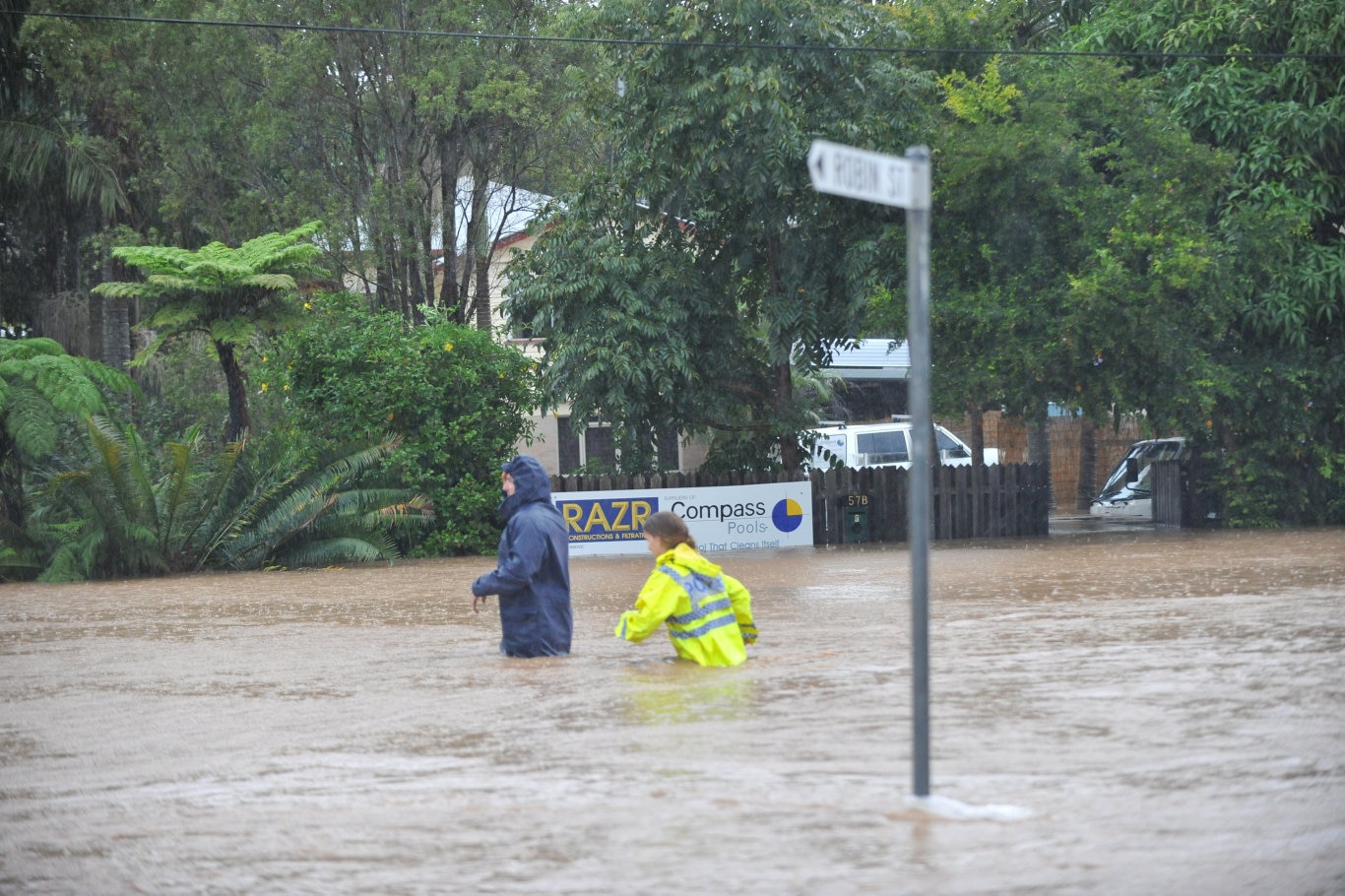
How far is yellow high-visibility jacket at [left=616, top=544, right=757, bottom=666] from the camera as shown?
30.6ft

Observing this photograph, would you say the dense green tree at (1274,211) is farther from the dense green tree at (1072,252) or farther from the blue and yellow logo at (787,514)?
the blue and yellow logo at (787,514)

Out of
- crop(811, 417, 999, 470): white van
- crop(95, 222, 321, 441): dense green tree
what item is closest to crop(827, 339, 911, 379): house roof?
crop(811, 417, 999, 470): white van

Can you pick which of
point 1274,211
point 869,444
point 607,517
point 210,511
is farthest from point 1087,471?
point 210,511

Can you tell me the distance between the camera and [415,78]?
2711cm

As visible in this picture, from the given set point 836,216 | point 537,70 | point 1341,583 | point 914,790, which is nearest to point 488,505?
point 836,216

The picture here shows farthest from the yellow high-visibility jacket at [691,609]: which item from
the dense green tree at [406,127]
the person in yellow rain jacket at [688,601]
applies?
the dense green tree at [406,127]

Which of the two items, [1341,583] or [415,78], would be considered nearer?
[1341,583]

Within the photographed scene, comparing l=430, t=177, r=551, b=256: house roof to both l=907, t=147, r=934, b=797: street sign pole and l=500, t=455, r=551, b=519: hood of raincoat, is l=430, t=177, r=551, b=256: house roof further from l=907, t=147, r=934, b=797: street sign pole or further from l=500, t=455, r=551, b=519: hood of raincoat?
l=907, t=147, r=934, b=797: street sign pole

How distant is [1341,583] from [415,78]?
1808 cm

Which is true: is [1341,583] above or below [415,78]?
below

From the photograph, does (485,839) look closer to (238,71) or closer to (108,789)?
(108,789)

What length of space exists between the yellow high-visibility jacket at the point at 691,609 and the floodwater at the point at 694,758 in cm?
23

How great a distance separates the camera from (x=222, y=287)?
21.4m

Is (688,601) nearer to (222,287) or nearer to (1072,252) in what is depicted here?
(222,287)
